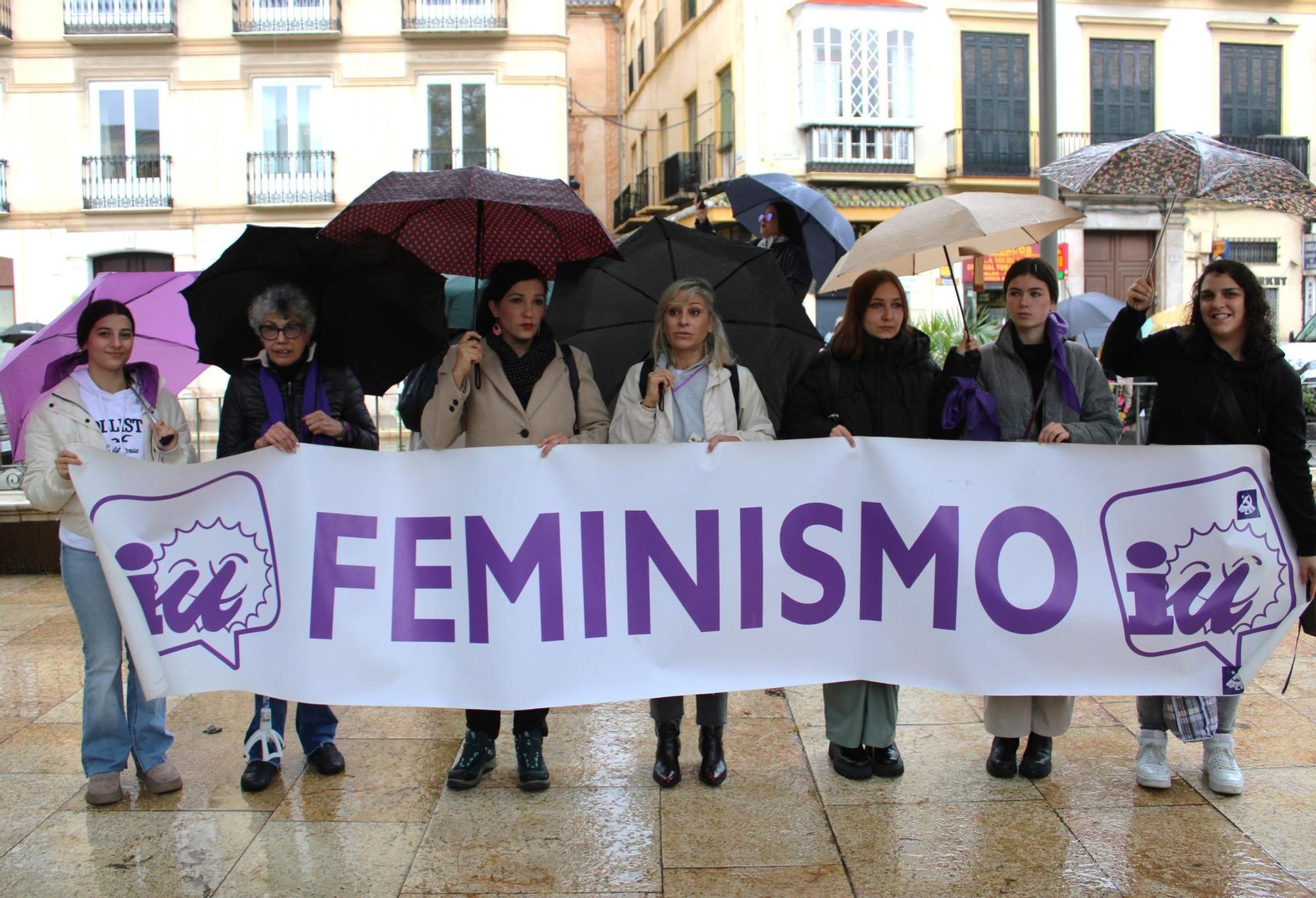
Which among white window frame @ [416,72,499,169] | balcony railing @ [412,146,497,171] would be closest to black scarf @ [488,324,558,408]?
balcony railing @ [412,146,497,171]

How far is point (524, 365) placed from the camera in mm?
4195

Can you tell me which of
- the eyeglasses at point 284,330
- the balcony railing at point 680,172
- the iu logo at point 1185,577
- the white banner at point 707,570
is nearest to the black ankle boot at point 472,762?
the white banner at point 707,570

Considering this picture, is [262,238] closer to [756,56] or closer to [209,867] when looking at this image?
[209,867]

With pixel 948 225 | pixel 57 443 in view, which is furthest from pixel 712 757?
pixel 57 443

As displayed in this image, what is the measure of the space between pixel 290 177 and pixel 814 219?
19309 millimetres

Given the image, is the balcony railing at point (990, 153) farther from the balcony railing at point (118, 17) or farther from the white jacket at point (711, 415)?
the white jacket at point (711, 415)

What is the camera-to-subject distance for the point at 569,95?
113 feet

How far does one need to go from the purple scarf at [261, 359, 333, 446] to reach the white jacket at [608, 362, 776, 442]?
1.00m

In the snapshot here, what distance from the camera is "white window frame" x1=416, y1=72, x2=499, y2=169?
77.0 ft

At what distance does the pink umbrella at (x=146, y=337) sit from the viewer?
455 centimetres

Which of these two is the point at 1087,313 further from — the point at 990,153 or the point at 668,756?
the point at 990,153

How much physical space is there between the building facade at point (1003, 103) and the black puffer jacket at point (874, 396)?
18440 mm

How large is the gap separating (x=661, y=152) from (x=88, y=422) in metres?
26.6

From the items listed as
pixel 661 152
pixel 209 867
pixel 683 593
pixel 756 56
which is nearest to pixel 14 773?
pixel 209 867
